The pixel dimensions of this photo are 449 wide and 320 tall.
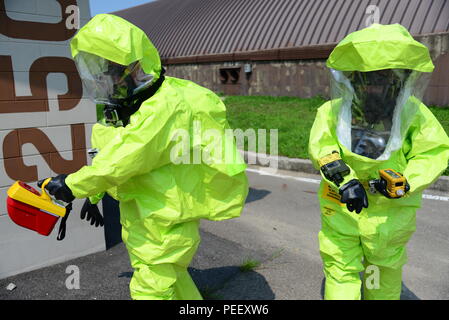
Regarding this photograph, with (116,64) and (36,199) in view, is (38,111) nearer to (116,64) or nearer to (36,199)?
(36,199)

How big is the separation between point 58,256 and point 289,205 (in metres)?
2.99

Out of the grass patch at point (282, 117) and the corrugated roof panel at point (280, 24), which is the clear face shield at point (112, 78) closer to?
the grass patch at point (282, 117)

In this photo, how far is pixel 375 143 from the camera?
8.07ft

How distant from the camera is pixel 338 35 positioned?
12.0 metres

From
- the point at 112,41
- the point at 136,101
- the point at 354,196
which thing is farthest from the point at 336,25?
the point at 112,41

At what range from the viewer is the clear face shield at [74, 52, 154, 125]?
85.3 inches

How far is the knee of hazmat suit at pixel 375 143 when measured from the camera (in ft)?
7.75

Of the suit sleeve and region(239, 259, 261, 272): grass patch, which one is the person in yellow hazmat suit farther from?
region(239, 259, 261, 272): grass patch

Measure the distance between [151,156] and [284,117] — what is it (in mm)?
8323

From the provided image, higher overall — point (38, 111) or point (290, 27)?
point (290, 27)

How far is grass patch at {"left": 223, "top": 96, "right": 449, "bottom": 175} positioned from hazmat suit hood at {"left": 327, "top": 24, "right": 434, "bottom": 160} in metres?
4.26

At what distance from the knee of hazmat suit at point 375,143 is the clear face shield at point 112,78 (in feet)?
3.80

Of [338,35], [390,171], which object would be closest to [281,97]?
[338,35]

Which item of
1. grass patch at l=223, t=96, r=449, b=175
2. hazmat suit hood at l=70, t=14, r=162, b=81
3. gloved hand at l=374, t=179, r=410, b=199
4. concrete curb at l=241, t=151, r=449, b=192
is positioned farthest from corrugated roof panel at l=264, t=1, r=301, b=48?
hazmat suit hood at l=70, t=14, r=162, b=81
